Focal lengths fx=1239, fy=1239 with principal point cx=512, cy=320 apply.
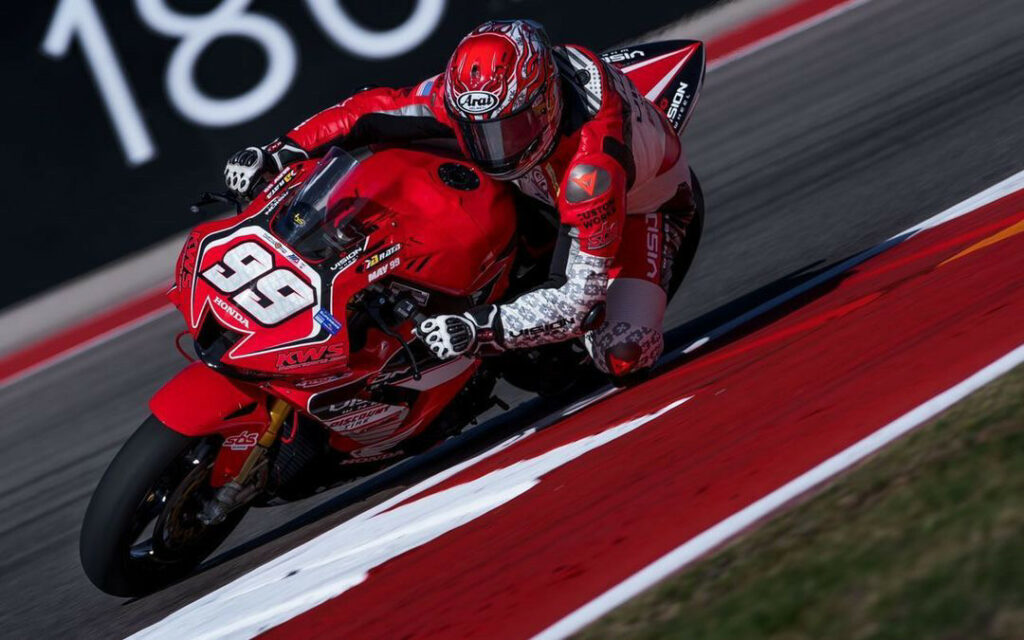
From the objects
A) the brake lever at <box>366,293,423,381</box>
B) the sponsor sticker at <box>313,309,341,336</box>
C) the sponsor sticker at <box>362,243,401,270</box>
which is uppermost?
the sponsor sticker at <box>362,243,401,270</box>

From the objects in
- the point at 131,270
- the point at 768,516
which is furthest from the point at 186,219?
the point at 768,516

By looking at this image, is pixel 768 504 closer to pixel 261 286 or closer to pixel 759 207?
pixel 261 286

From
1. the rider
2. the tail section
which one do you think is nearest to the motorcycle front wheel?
the rider

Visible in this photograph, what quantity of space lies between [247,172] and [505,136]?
3.56 ft

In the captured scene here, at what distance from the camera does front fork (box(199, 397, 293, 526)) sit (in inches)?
166

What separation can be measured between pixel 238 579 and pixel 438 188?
5.00ft

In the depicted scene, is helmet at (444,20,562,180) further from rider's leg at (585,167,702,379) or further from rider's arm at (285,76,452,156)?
rider's leg at (585,167,702,379)

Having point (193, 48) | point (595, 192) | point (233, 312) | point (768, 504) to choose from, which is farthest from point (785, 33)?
point (768, 504)

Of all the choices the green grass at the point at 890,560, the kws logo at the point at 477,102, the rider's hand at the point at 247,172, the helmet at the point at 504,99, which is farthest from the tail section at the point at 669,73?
the green grass at the point at 890,560

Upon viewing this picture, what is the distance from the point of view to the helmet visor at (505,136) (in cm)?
434

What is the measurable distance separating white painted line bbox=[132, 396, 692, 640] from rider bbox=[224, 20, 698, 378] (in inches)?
22.1

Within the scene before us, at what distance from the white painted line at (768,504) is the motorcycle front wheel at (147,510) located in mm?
1940

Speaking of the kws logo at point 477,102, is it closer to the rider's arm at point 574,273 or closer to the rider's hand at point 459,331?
the rider's arm at point 574,273

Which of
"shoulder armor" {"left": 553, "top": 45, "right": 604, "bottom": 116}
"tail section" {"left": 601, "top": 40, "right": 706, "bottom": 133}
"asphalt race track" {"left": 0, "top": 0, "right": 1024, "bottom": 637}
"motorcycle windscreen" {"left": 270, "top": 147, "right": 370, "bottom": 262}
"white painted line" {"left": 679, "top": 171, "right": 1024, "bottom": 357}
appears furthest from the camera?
"white painted line" {"left": 679, "top": 171, "right": 1024, "bottom": 357}
